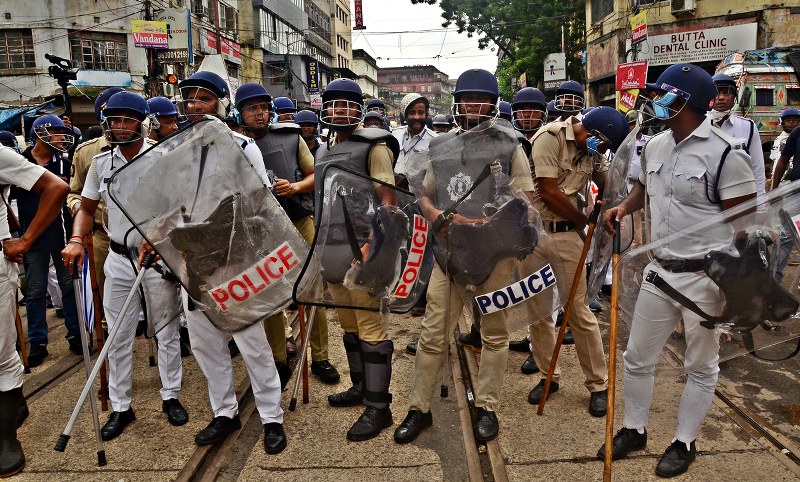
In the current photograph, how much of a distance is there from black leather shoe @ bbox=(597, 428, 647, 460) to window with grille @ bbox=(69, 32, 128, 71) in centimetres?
2866

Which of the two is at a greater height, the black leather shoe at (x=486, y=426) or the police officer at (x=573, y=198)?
the police officer at (x=573, y=198)

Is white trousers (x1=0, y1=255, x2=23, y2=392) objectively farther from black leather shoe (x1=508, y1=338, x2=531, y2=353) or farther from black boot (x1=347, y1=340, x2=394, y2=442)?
black leather shoe (x1=508, y1=338, x2=531, y2=353)

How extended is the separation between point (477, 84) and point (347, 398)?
2304 mm

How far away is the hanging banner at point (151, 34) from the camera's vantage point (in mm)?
19547

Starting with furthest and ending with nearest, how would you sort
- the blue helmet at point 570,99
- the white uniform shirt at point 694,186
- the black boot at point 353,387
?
the blue helmet at point 570,99 < the black boot at point 353,387 < the white uniform shirt at point 694,186

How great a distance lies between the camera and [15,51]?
85.0 feet

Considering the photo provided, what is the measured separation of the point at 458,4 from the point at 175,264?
115 feet

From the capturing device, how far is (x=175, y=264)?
124 inches

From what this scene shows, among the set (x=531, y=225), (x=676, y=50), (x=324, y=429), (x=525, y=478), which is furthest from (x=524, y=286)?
(x=676, y=50)

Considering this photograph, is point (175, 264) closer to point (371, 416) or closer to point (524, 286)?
point (371, 416)

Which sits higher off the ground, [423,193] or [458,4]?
[458,4]

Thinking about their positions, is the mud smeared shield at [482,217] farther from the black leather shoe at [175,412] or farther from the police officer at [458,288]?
the black leather shoe at [175,412]

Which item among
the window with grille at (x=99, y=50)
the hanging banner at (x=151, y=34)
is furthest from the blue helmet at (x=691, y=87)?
the window with grille at (x=99, y=50)

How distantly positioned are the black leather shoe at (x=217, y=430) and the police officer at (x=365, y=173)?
0.74 m
